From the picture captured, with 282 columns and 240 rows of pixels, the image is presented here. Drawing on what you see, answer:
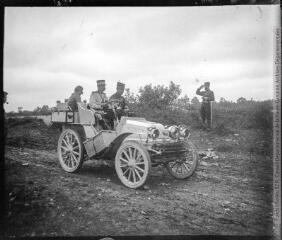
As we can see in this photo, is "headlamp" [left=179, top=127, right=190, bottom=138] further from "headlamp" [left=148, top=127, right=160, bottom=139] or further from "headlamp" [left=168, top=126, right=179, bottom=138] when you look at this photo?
"headlamp" [left=148, top=127, right=160, bottom=139]

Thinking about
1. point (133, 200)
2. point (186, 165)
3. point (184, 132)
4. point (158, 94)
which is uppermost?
point (158, 94)

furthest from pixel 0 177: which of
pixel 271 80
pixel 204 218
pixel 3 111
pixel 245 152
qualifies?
pixel 271 80

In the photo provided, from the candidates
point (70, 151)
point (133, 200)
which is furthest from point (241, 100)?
point (70, 151)

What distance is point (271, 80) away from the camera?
436 cm

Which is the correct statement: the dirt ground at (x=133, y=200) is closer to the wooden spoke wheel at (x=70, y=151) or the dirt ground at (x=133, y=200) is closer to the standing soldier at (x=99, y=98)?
the wooden spoke wheel at (x=70, y=151)

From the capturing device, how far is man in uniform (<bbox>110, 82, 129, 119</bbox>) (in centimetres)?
470

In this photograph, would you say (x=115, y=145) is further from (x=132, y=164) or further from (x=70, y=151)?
(x=70, y=151)

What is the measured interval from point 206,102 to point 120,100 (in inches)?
55.1

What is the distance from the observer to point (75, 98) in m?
4.93

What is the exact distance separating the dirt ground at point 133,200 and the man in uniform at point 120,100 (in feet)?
3.49

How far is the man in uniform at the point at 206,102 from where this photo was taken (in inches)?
181

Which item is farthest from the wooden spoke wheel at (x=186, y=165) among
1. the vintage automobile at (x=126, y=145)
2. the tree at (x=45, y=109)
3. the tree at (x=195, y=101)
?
the tree at (x=45, y=109)

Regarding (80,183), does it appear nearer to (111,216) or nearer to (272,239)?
(111,216)

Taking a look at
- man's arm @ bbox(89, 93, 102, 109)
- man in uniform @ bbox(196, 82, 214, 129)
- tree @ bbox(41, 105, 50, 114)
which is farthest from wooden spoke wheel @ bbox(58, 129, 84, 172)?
man in uniform @ bbox(196, 82, 214, 129)
